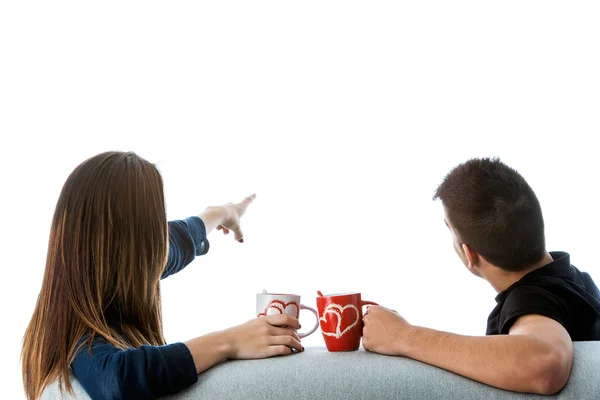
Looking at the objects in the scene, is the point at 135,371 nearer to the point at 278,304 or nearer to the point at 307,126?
the point at 278,304

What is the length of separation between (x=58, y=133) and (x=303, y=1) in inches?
51.9

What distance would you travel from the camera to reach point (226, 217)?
1819 millimetres

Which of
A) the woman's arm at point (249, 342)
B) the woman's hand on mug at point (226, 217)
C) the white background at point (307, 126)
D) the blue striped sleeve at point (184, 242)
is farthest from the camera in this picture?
the white background at point (307, 126)

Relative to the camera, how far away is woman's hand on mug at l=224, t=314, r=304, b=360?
1052 millimetres

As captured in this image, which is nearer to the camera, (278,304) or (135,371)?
(135,371)

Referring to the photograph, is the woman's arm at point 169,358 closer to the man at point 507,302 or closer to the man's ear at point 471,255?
the man at point 507,302

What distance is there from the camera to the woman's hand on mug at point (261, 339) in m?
1.05

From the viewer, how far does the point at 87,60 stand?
276cm

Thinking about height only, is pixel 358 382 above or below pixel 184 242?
below

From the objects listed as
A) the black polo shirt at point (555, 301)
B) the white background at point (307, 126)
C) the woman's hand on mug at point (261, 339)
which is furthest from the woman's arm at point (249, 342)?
the white background at point (307, 126)

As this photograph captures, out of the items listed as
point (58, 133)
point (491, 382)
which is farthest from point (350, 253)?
point (491, 382)

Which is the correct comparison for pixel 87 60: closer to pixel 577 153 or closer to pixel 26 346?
pixel 26 346

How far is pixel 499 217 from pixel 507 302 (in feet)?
0.59

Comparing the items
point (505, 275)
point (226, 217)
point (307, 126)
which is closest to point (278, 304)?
point (505, 275)
